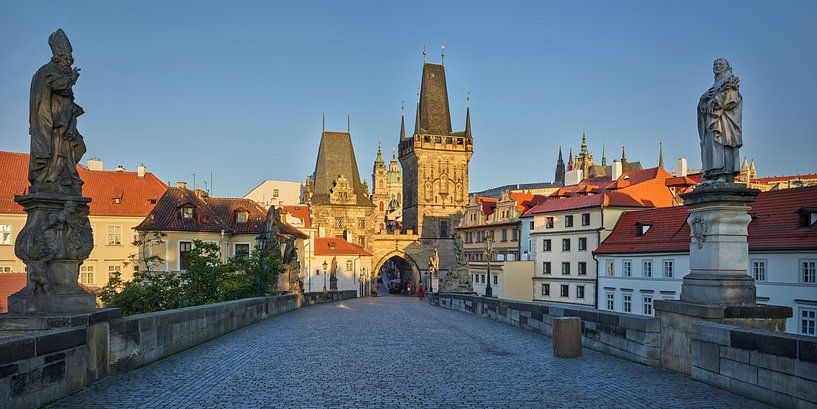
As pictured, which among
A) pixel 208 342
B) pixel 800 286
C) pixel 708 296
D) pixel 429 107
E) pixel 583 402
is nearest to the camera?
pixel 583 402

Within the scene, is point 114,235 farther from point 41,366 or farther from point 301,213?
point 41,366

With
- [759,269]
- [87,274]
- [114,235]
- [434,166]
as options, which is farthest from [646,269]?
[434,166]

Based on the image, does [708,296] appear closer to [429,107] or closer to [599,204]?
[599,204]

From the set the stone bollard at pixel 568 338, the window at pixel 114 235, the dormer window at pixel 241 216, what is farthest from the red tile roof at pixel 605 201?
the stone bollard at pixel 568 338

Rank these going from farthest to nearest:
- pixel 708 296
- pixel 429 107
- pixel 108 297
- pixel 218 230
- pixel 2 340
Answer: pixel 429 107
pixel 218 230
pixel 108 297
pixel 708 296
pixel 2 340

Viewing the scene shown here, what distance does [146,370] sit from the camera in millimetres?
9289

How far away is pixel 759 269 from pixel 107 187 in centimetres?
4452

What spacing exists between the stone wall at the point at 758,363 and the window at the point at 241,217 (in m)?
42.9

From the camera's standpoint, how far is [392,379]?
30.0 ft

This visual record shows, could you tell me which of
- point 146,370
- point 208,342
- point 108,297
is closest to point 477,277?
point 108,297

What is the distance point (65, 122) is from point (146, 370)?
12.1 ft

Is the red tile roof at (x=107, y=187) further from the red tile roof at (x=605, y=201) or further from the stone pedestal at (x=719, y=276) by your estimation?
the stone pedestal at (x=719, y=276)

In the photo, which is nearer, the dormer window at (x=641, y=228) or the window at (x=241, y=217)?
the dormer window at (x=641, y=228)

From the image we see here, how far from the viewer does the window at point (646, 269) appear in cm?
4021
